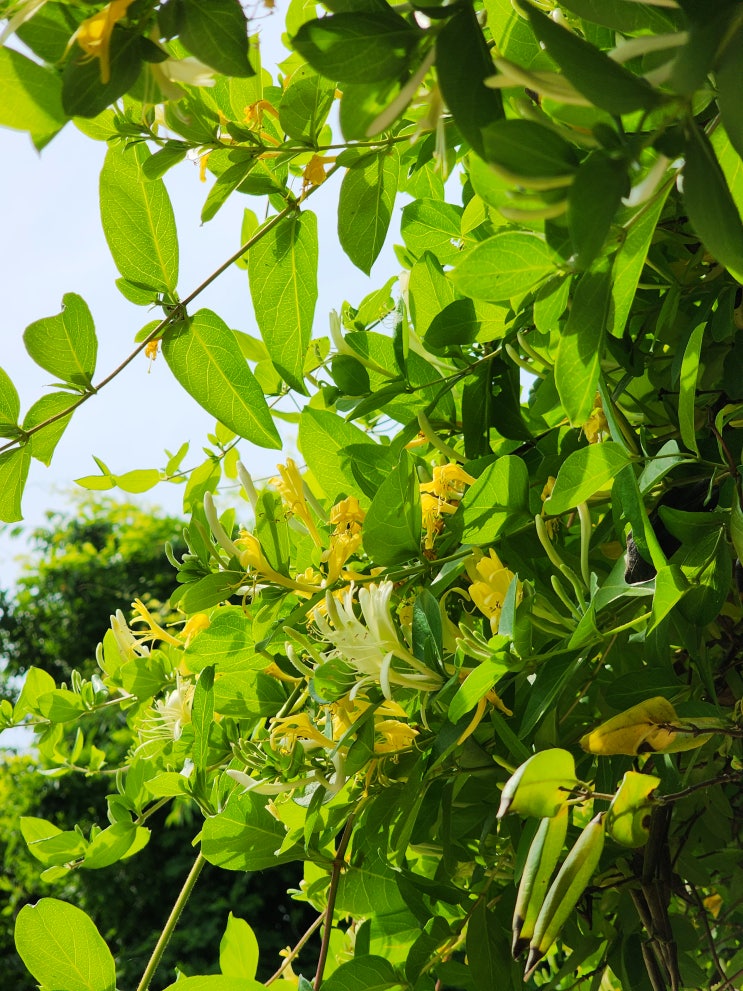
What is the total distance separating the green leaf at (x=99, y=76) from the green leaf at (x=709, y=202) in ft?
0.44

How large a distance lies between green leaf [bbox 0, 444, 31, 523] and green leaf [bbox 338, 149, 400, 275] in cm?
17

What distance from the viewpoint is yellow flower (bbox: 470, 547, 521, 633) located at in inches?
14.6

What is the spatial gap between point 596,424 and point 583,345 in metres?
0.13

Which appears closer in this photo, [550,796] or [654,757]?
[550,796]

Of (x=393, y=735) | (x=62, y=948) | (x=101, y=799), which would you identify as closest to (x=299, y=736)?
(x=393, y=735)

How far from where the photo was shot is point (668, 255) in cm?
44

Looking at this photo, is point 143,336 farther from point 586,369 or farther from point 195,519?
point 586,369

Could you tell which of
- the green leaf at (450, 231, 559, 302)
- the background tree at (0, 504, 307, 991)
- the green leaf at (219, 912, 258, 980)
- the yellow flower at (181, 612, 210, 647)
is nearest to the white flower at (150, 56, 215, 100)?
the green leaf at (450, 231, 559, 302)

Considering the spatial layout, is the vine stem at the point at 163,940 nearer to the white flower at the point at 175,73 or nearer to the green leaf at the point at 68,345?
the green leaf at the point at 68,345

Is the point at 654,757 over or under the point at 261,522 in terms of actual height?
under

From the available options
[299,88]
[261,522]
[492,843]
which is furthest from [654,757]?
[299,88]

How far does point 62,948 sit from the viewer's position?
0.44 metres

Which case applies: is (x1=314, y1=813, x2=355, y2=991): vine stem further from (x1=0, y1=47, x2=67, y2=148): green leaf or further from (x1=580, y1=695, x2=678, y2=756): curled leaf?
(x1=0, y1=47, x2=67, y2=148): green leaf

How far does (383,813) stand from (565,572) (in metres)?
0.14
